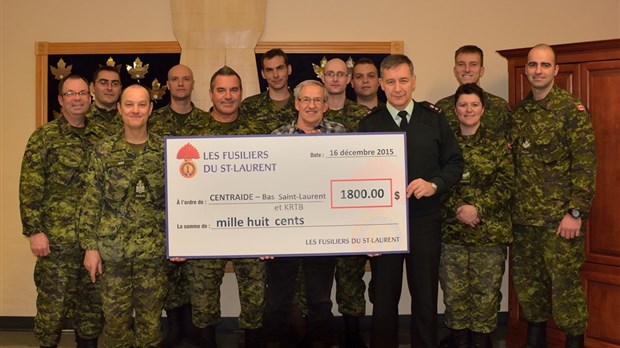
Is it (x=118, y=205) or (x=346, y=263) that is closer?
(x=118, y=205)

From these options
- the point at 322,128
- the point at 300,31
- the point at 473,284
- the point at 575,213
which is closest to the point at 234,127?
the point at 322,128

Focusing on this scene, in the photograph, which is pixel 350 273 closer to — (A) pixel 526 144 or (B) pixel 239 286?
(B) pixel 239 286

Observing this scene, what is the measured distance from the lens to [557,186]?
4418 millimetres

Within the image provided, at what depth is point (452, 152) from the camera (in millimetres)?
3912

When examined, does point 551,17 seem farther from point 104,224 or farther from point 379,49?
point 104,224

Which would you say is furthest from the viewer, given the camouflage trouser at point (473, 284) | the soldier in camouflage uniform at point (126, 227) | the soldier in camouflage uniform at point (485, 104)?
the soldier in camouflage uniform at point (485, 104)

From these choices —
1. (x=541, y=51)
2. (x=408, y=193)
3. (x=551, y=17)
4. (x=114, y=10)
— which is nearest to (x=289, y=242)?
(x=408, y=193)

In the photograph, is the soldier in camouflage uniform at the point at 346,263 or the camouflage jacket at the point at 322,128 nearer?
the camouflage jacket at the point at 322,128

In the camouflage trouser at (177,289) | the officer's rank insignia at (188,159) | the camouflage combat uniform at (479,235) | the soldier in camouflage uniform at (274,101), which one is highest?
the soldier in camouflage uniform at (274,101)

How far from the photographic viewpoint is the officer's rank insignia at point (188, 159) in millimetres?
3943

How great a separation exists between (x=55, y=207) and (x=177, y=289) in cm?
124

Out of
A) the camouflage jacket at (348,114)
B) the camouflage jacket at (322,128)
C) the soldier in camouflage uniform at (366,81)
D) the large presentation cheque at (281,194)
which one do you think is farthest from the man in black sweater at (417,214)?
the soldier in camouflage uniform at (366,81)

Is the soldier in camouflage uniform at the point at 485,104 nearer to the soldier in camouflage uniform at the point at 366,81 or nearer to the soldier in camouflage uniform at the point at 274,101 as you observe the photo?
the soldier in camouflage uniform at the point at 366,81

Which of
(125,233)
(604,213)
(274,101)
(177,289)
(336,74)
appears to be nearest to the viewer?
(125,233)
